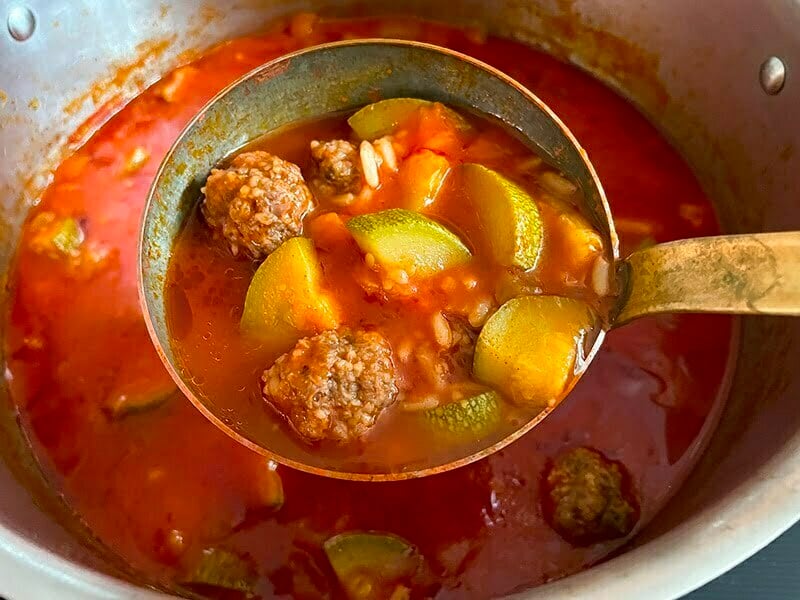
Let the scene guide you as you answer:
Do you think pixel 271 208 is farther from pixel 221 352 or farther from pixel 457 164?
pixel 457 164

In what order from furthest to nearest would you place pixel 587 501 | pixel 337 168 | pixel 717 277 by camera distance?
1. pixel 337 168
2. pixel 587 501
3. pixel 717 277

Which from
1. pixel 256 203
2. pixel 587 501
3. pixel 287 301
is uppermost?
pixel 256 203

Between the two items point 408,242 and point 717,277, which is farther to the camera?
point 408,242

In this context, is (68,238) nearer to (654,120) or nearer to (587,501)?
(587,501)

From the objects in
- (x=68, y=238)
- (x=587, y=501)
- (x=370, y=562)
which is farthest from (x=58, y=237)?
(x=587, y=501)

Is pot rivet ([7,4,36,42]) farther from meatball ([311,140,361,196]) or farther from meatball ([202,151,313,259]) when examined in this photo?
meatball ([311,140,361,196])

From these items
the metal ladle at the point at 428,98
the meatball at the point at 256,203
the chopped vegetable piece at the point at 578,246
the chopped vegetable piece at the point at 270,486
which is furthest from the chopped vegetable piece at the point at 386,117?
the chopped vegetable piece at the point at 270,486

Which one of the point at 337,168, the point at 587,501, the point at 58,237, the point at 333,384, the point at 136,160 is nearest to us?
the point at 333,384

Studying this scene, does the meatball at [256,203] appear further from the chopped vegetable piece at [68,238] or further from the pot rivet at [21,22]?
the pot rivet at [21,22]

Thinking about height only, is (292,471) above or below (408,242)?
below
